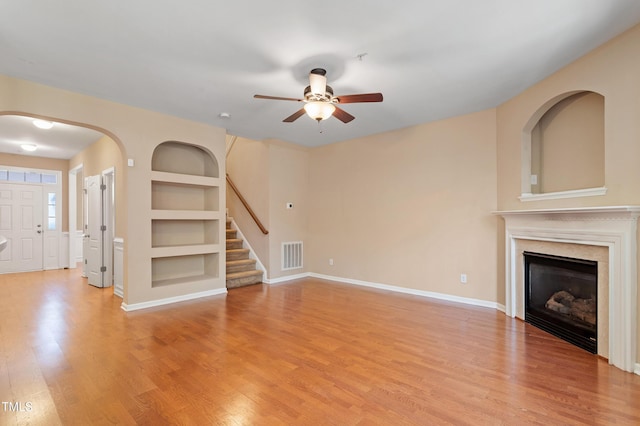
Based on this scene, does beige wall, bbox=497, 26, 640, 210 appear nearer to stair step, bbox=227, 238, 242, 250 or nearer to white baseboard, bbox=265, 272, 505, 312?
white baseboard, bbox=265, 272, 505, 312

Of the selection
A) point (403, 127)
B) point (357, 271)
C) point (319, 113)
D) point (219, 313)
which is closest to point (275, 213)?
point (357, 271)

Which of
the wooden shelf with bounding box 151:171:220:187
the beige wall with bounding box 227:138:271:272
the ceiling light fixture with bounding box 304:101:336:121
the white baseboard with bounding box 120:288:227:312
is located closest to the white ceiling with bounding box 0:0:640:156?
the ceiling light fixture with bounding box 304:101:336:121

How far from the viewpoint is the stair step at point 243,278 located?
18.0 feet

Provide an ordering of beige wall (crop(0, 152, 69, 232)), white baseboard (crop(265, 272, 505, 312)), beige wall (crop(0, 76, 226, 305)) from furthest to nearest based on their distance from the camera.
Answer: beige wall (crop(0, 152, 69, 232)) → white baseboard (crop(265, 272, 505, 312)) → beige wall (crop(0, 76, 226, 305))

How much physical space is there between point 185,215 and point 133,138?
1314mm

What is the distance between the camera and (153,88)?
11.7 feet

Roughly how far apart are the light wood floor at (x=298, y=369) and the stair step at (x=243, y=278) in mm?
1308

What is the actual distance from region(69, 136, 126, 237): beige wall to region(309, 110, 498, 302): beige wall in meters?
3.58

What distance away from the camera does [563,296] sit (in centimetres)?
332

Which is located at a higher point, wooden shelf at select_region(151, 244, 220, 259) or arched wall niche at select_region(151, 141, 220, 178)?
arched wall niche at select_region(151, 141, 220, 178)

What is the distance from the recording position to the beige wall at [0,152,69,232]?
6.90 metres

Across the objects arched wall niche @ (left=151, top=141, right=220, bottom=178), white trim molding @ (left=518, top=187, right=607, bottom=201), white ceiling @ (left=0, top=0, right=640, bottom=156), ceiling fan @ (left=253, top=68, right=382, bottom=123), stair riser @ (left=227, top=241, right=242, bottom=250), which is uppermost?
→ white ceiling @ (left=0, top=0, right=640, bottom=156)

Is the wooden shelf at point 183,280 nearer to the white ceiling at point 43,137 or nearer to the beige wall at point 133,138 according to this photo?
the beige wall at point 133,138

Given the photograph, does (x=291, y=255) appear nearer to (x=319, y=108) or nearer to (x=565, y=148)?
(x=319, y=108)
